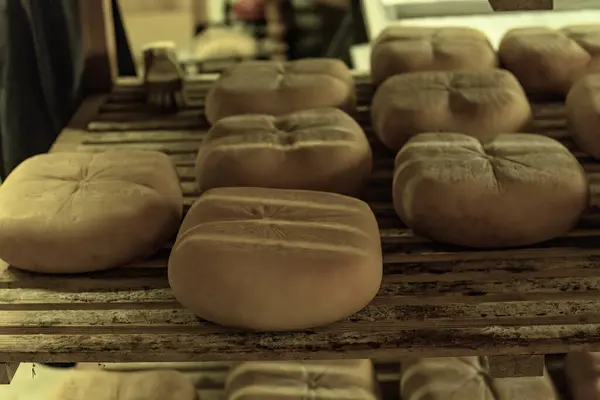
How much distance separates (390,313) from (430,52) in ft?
2.41

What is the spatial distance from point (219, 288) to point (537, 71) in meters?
0.87

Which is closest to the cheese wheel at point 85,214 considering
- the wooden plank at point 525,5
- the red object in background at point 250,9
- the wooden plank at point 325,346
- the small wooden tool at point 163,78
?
the wooden plank at point 325,346

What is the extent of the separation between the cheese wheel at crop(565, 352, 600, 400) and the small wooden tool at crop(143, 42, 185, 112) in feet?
2.79

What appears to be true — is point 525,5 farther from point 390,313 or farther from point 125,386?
point 125,386

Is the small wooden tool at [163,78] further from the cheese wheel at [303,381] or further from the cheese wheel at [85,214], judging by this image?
the cheese wheel at [303,381]

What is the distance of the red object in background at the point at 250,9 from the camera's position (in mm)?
2946

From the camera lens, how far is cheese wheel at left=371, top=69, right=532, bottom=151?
1.23 metres

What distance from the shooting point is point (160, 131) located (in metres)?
1.40

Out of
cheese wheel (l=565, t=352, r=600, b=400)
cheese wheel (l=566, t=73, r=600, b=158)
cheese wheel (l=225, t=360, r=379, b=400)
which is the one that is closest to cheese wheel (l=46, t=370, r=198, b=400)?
cheese wheel (l=225, t=360, r=379, b=400)

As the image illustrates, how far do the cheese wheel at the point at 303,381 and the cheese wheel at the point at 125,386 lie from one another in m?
0.08

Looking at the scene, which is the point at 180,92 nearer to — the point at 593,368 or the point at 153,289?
the point at 153,289

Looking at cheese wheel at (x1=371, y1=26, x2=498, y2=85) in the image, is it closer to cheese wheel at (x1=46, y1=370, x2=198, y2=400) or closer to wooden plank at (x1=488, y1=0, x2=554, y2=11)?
wooden plank at (x1=488, y1=0, x2=554, y2=11)

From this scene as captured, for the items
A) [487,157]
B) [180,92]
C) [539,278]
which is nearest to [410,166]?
[487,157]

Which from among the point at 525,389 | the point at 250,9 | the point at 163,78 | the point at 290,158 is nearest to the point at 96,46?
the point at 163,78
